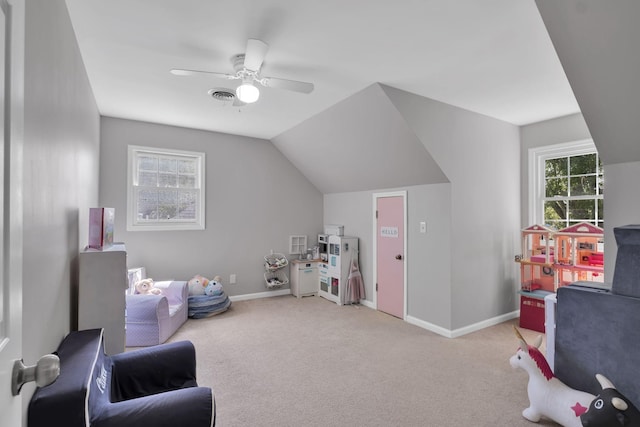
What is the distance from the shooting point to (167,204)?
463cm

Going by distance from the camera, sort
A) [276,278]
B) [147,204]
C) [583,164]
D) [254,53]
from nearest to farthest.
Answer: [254,53] → [583,164] → [147,204] → [276,278]

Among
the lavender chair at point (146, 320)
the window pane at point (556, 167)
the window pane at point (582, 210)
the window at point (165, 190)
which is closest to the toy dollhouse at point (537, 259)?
the window pane at point (582, 210)

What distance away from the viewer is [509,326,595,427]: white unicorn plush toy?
77.8 inches

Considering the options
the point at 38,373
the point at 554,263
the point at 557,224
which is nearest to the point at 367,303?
the point at 554,263

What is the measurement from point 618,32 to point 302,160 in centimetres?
406

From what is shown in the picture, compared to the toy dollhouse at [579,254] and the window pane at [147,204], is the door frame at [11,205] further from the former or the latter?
the toy dollhouse at [579,254]

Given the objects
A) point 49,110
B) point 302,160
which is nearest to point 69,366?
point 49,110

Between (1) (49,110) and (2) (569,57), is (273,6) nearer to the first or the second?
(1) (49,110)

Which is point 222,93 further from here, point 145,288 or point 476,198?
point 476,198

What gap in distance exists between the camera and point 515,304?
14.6 feet

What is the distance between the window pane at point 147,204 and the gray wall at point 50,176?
1.98 meters

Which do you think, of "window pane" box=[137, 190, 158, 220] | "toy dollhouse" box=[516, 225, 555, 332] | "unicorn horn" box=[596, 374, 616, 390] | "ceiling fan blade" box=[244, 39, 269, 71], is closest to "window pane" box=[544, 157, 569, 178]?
"toy dollhouse" box=[516, 225, 555, 332]

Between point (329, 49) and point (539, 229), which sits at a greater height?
point (329, 49)

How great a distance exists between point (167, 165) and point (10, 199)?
4234 mm
